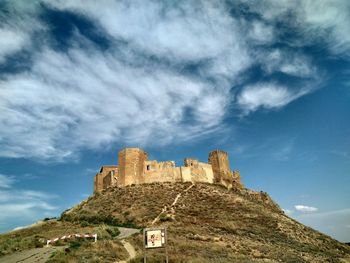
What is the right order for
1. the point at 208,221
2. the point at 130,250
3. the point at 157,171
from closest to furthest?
the point at 130,250
the point at 208,221
the point at 157,171

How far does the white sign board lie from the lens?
12273mm

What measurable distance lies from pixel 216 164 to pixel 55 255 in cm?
3458

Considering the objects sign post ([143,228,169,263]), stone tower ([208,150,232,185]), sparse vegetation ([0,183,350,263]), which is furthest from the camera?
stone tower ([208,150,232,185])

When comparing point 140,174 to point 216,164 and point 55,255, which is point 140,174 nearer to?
point 216,164

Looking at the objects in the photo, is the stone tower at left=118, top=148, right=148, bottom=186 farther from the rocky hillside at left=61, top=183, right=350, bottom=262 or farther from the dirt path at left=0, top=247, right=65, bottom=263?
the dirt path at left=0, top=247, right=65, bottom=263

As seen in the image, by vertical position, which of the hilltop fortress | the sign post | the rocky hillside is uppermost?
the hilltop fortress

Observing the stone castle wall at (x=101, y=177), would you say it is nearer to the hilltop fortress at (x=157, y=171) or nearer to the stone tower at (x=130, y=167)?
the hilltop fortress at (x=157, y=171)

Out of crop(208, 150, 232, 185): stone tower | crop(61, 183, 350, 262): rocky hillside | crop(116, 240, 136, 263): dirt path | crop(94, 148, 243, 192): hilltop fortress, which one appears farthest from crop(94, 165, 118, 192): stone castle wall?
crop(116, 240, 136, 263): dirt path

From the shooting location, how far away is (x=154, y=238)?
1238 cm

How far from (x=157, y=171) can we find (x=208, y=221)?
1490 centimetres

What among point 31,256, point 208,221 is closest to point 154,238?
point 31,256

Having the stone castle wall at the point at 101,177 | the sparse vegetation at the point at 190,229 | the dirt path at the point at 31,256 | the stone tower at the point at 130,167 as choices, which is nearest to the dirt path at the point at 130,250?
the sparse vegetation at the point at 190,229

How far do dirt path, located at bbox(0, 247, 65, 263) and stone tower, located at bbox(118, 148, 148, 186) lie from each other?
23639 mm

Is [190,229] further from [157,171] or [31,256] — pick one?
[157,171]
